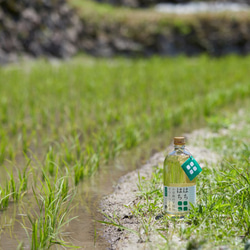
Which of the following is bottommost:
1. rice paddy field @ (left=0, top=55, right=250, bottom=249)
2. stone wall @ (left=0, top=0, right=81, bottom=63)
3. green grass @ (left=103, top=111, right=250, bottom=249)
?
green grass @ (left=103, top=111, right=250, bottom=249)

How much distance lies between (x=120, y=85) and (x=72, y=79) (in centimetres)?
121

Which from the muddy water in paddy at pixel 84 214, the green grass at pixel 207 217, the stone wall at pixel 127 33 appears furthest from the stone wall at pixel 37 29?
the green grass at pixel 207 217

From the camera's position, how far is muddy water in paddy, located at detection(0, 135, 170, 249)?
2129mm

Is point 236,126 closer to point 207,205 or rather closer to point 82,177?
point 82,177

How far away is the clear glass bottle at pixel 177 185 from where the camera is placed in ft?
6.92

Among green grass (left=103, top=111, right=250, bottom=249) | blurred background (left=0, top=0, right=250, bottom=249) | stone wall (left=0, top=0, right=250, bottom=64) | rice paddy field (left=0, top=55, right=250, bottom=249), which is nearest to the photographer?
green grass (left=103, top=111, right=250, bottom=249)

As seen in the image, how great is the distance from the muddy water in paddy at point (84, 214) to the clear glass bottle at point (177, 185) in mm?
405

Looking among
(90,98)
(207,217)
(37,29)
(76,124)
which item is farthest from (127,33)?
(207,217)

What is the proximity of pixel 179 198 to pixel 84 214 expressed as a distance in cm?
68

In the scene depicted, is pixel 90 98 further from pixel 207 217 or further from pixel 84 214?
pixel 207 217

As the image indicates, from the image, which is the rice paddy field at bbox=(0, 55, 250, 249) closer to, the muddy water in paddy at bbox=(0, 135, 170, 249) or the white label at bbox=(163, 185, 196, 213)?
the muddy water in paddy at bbox=(0, 135, 170, 249)

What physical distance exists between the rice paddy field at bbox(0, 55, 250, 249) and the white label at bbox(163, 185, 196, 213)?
1.68ft

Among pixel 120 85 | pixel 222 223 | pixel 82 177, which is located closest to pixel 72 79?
pixel 120 85

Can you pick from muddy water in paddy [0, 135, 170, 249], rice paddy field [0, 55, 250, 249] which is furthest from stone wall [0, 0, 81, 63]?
muddy water in paddy [0, 135, 170, 249]
